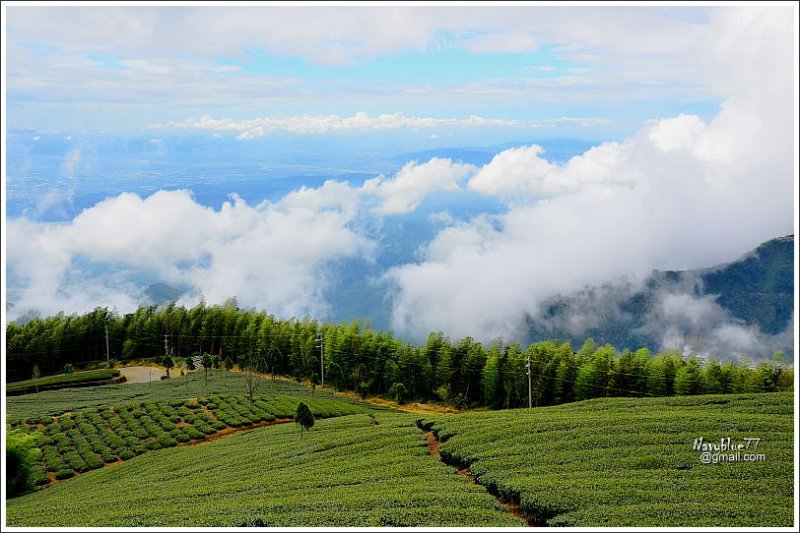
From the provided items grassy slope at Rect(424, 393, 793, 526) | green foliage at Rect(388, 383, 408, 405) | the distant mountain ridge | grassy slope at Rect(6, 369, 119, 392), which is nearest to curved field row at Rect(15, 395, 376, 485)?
green foliage at Rect(388, 383, 408, 405)

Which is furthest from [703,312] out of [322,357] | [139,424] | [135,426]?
[135,426]

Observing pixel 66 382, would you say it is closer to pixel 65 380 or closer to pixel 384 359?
pixel 65 380

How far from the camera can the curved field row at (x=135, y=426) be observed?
34281 mm

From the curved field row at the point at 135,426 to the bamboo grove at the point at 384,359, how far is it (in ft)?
31.5

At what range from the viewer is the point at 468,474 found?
22.4 metres

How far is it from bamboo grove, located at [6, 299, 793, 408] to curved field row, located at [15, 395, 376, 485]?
9609mm

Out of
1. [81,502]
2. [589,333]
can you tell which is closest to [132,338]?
[81,502]

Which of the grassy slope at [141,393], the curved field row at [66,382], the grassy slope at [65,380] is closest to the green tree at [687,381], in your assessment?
the grassy slope at [141,393]

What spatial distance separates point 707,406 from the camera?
2825 centimetres

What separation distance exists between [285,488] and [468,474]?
6.39 m

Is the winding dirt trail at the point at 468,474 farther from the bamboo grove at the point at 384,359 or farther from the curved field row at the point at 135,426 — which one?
the bamboo grove at the point at 384,359

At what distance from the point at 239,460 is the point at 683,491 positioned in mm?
17988

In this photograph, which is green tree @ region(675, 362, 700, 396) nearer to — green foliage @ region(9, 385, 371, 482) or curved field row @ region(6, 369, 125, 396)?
green foliage @ region(9, 385, 371, 482)

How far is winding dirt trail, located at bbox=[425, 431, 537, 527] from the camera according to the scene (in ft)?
57.8
